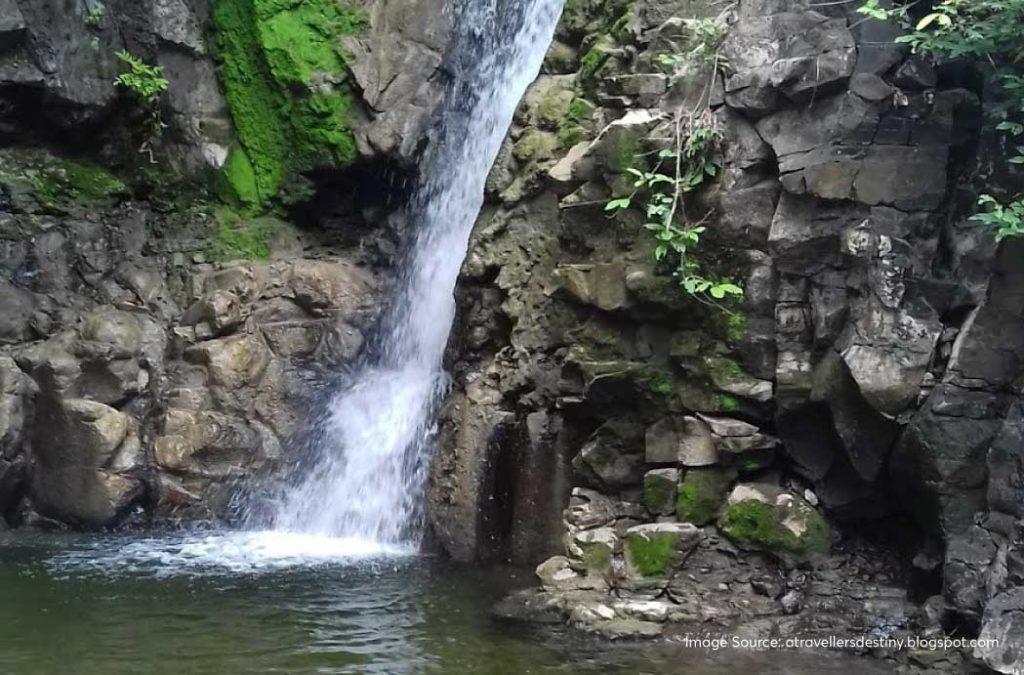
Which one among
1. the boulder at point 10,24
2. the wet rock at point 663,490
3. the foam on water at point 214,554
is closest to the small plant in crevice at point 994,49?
the wet rock at point 663,490

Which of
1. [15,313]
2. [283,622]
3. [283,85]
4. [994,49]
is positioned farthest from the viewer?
[283,85]

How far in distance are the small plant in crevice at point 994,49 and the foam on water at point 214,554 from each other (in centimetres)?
574

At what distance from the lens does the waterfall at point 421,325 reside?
984cm

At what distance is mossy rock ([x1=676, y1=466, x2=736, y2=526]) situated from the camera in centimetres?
756

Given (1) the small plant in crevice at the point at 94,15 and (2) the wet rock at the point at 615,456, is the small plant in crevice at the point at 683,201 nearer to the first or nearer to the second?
(2) the wet rock at the point at 615,456

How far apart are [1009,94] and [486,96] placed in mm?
6784

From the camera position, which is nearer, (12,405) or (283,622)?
(283,622)

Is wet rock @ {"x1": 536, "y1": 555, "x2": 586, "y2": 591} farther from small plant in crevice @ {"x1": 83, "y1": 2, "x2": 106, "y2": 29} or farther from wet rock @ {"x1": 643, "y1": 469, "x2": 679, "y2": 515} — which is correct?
small plant in crevice @ {"x1": 83, "y1": 2, "x2": 106, "y2": 29}

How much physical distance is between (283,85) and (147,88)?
1608mm

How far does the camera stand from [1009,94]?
6496 millimetres

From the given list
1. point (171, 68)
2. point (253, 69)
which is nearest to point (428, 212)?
point (253, 69)

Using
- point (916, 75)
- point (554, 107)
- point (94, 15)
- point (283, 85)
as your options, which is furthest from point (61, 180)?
point (916, 75)

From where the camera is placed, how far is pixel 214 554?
8883 mm

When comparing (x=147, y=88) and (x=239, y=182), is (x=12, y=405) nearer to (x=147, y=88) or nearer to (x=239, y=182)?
(x=239, y=182)
